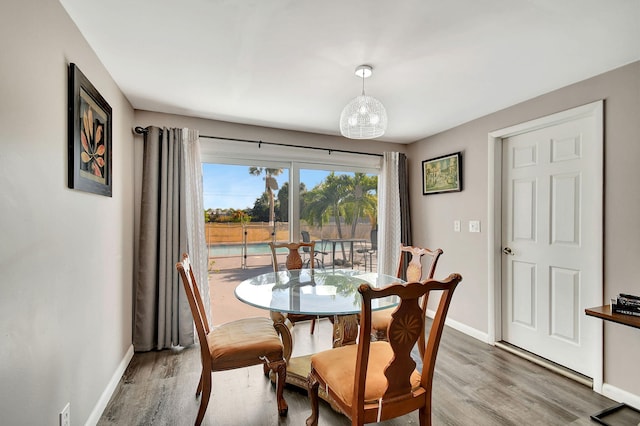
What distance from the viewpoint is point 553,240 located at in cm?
258

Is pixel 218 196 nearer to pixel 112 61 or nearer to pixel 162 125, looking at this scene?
pixel 162 125

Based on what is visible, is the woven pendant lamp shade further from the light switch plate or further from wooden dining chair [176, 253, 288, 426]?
the light switch plate

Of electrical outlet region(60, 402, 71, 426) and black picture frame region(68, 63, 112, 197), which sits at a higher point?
black picture frame region(68, 63, 112, 197)

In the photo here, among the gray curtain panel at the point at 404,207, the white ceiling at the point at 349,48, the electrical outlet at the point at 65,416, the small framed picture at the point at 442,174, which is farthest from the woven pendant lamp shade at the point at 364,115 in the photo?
the electrical outlet at the point at 65,416

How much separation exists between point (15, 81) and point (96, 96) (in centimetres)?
82

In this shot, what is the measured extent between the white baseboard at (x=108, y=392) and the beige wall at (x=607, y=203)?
10.9 feet

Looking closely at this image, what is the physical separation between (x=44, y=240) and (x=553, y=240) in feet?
11.4

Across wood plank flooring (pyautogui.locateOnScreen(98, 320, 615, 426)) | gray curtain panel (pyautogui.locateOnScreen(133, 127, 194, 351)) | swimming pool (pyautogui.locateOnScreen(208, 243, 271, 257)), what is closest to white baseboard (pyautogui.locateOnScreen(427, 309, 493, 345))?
wood plank flooring (pyautogui.locateOnScreen(98, 320, 615, 426))

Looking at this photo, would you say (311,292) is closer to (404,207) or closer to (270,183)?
(270,183)

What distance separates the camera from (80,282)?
1.67 meters

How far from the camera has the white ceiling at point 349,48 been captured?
1.49m

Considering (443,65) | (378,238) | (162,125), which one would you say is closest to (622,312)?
(443,65)

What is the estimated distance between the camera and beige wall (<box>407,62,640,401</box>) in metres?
2.02

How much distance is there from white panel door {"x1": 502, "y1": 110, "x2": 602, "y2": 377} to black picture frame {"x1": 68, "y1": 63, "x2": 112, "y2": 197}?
3.38 metres
